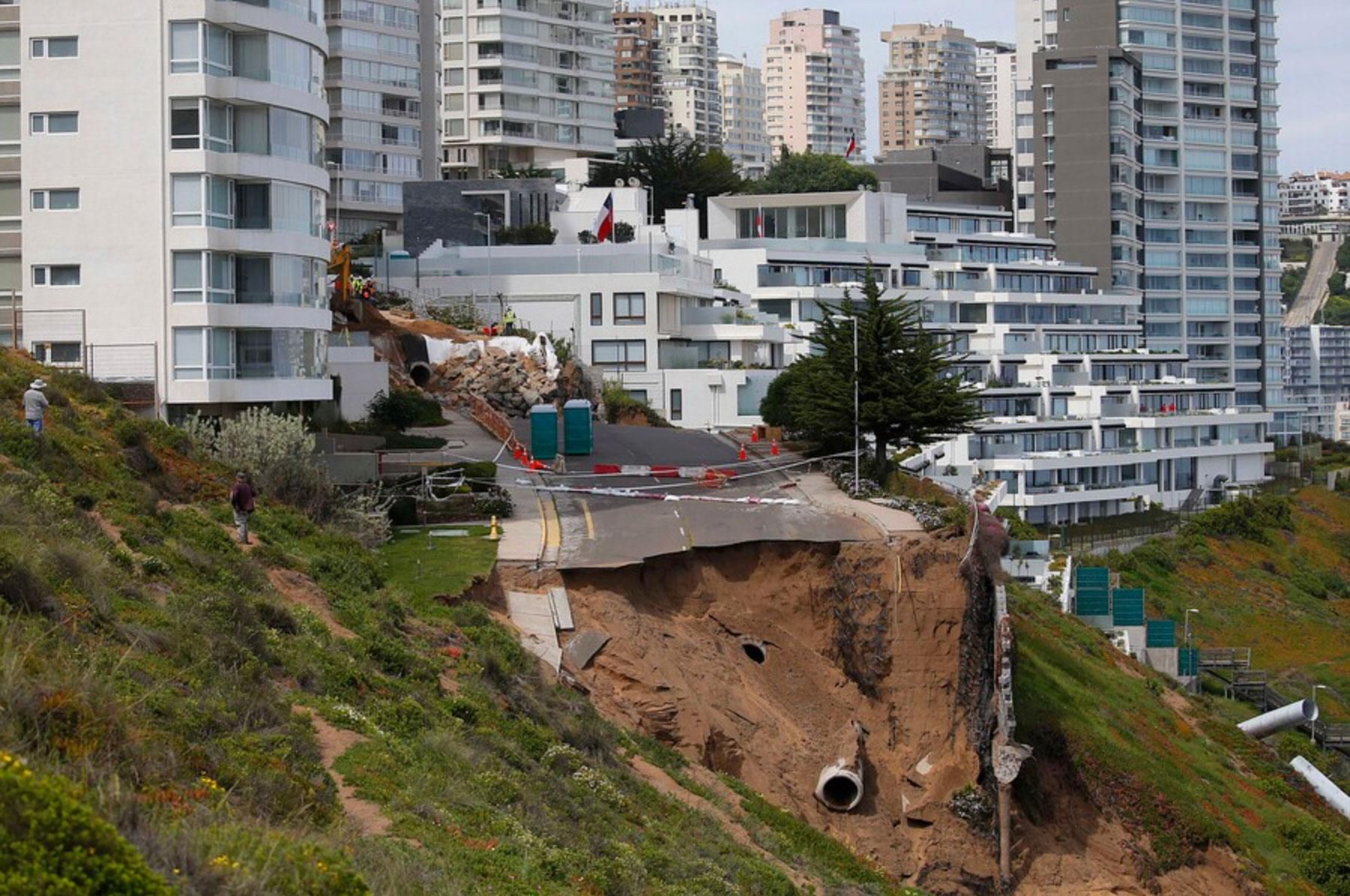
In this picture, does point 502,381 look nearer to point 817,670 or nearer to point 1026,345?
point 817,670

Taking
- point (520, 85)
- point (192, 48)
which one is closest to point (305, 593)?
point (192, 48)

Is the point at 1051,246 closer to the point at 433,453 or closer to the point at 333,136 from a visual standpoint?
the point at 333,136

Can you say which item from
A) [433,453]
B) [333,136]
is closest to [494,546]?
[433,453]

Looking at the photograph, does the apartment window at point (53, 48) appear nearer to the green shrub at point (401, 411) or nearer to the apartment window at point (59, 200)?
the apartment window at point (59, 200)

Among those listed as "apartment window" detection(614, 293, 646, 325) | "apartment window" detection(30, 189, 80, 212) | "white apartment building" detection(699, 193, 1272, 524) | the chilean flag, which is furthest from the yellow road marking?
"white apartment building" detection(699, 193, 1272, 524)

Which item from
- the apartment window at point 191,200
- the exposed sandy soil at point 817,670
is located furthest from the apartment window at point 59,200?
the exposed sandy soil at point 817,670

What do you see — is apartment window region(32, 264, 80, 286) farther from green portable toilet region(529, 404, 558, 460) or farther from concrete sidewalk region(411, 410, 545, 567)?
green portable toilet region(529, 404, 558, 460)

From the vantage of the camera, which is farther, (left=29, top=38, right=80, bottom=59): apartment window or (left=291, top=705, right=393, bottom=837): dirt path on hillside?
(left=29, top=38, right=80, bottom=59): apartment window
